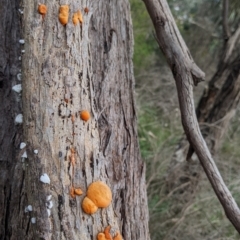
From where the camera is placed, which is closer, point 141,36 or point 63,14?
point 63,14

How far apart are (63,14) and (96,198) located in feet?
1.17

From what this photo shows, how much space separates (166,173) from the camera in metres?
Answer: 2.40

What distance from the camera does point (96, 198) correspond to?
0.70 meters

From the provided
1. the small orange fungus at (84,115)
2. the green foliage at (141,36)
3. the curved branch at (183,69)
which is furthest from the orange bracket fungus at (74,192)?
the green foliage at (141,36)

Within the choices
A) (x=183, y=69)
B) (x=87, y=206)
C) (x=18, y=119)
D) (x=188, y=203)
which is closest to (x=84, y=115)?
(x=87, y=206)

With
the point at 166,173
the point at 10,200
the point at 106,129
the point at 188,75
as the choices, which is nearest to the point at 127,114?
the point at 106,129

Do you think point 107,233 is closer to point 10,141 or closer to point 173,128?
point 10,141

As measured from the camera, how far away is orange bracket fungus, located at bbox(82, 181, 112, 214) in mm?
693

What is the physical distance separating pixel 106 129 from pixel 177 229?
1.21 metres

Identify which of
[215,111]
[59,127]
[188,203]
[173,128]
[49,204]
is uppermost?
[59,127]

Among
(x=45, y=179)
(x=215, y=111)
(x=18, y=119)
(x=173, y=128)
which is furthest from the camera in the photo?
(x=173, y=128)

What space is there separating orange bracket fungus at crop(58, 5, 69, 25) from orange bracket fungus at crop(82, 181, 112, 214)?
31 centimetres

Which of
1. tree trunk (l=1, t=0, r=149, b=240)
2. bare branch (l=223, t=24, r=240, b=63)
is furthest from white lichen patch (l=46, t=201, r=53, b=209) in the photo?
bare branch (l=223, t=24, r=240, b=63)

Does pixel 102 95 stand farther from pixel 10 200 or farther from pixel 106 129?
pixel 10 200
